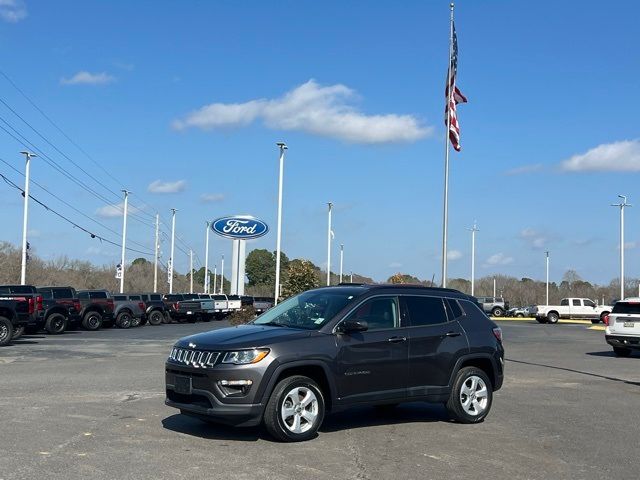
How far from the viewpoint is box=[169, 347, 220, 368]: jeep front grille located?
27.2ft

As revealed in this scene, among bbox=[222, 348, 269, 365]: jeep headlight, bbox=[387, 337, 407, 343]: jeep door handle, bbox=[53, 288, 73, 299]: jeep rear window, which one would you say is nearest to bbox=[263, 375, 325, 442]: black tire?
bbox=[222, 348, 269, 365]: jeep headlight

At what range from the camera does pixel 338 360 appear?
8719 millimetres

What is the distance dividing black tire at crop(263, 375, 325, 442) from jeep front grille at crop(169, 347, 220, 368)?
0.76 meters

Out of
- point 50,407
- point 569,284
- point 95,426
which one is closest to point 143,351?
point 50,407

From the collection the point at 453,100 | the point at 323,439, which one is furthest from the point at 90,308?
the point at 323,439

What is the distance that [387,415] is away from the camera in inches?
413

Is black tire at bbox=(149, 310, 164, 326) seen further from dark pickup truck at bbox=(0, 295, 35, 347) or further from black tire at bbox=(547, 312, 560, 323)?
black tire at bbox=(547, 312, 560, 323)

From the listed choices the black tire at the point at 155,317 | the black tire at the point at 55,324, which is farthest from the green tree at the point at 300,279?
the black tire at the point at 55,324

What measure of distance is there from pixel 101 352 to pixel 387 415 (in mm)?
12449

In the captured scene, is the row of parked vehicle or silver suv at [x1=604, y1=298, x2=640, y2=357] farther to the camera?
the row of parked vehicle

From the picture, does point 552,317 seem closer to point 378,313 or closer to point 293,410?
point 378,313

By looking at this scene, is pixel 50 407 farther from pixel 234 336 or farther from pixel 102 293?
pixel 102 293

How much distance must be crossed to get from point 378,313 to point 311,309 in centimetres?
83

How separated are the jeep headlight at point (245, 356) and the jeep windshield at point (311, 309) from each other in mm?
847
